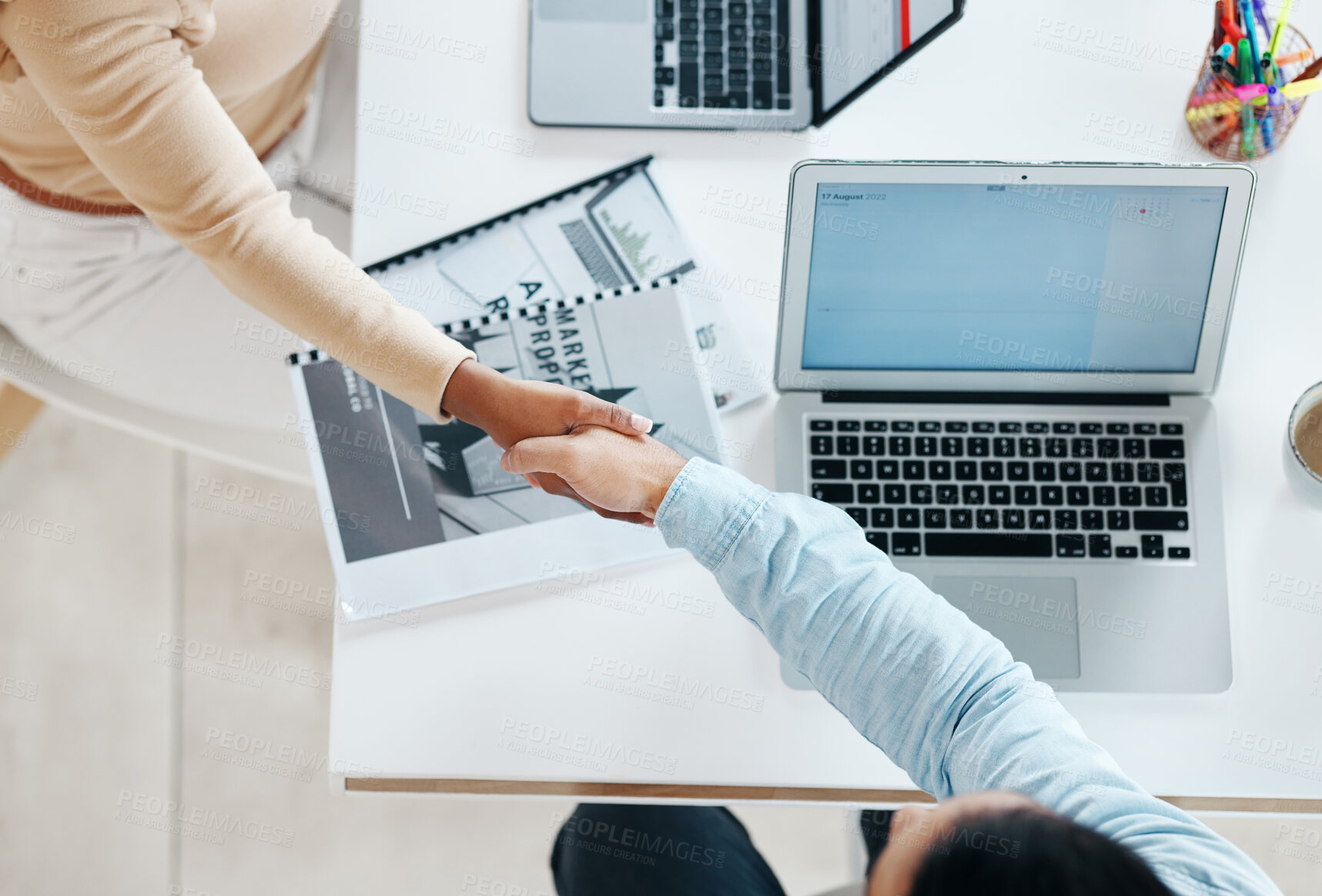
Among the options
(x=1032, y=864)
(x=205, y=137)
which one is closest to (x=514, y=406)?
(x=205, y=137)

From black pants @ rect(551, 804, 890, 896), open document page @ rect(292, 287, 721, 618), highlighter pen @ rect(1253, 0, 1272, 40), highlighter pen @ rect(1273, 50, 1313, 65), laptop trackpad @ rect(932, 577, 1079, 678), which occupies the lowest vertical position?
black pants @ rect(551, 804, 890, 896)

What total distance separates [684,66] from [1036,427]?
457mm

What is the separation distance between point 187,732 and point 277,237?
3.21 ft

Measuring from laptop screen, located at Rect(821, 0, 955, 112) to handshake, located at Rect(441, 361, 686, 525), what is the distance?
355 millimetres

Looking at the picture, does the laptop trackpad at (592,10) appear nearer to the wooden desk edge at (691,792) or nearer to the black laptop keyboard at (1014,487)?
the black laptop keyboard at (1014,487)

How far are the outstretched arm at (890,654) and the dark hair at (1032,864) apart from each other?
161mm

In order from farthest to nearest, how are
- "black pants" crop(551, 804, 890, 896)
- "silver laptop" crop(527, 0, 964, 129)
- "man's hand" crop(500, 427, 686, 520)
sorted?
"black pants" crop(551, 804, 890, 896)
"silver laptop" crop(527, 0, 964, 129)
"man's hand" crop(500, 427, 686, 520)

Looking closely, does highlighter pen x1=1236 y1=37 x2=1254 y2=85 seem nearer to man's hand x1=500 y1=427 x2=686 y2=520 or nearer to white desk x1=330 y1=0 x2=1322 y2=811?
white desk x1=330 y1=0 x2=1322 y2=811

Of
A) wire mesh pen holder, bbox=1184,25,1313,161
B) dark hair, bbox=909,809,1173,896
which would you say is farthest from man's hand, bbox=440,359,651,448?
wire mesh pen holder, bbox=1184,25,1313,161

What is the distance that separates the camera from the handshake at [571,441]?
0.81m

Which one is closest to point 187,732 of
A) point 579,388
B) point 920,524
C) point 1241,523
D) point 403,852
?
point 403,852

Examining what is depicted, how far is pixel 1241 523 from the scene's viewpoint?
0.87 metres

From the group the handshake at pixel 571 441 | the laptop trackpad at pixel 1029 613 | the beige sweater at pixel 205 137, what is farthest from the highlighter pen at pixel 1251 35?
the beige sweater at pixel 205 137

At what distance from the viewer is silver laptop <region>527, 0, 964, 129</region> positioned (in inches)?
37.0
